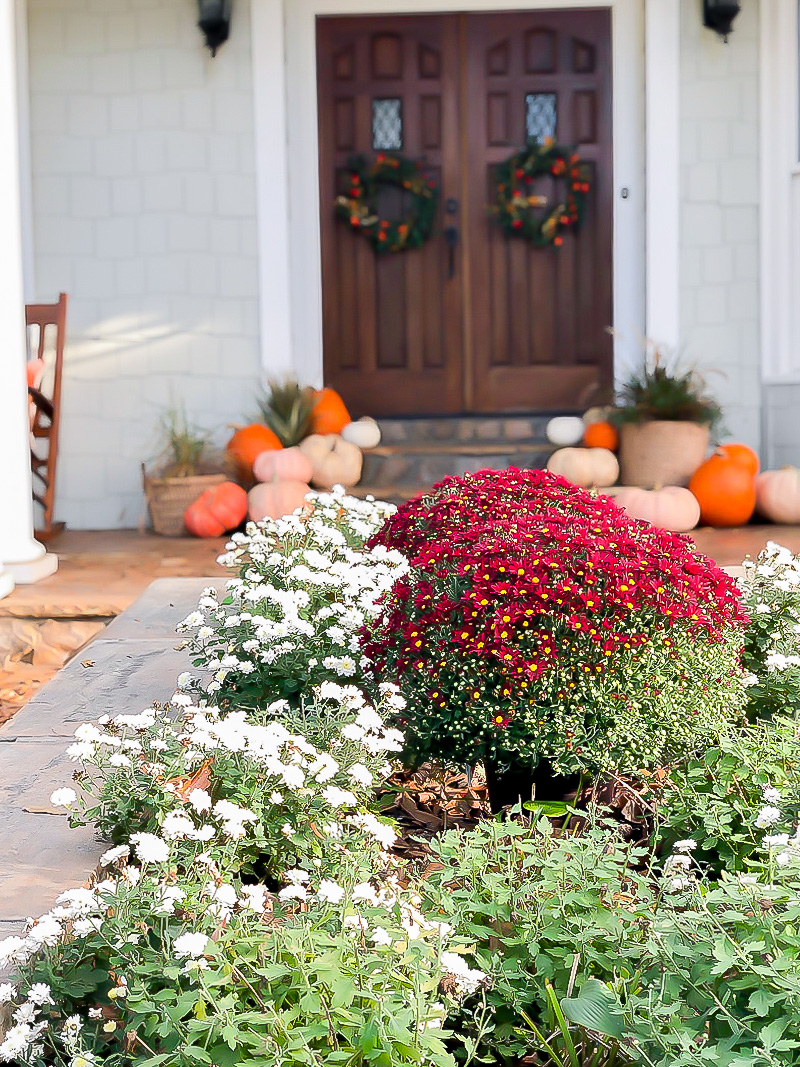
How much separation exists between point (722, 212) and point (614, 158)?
63cm

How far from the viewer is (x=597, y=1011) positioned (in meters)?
1.25

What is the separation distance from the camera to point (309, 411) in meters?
5.94

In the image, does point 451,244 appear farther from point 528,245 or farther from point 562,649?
point 562,649

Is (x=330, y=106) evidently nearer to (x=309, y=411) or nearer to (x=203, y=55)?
(x=203, y=55)

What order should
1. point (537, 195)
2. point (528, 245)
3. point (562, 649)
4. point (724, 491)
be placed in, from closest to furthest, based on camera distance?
point (562, 649)
point (724, 491)
point (537, 195)
point (528, 245)

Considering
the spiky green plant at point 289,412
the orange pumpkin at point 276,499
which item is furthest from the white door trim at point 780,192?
the orange pumpkin at point 276,499

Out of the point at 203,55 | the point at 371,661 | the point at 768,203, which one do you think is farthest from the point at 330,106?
the point at 371,661

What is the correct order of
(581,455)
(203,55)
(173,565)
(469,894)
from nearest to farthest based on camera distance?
(469,894) → (173,565) → (581,455) → (203,55)

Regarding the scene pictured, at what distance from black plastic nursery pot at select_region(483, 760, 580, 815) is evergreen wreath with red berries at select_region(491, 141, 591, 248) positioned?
4.77 metres

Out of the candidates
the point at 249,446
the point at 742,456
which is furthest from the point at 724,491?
the point at 249,446

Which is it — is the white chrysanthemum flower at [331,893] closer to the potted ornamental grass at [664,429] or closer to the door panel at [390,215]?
the potted ornamental grass at [664,429]

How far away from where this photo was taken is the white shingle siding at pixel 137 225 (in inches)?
241

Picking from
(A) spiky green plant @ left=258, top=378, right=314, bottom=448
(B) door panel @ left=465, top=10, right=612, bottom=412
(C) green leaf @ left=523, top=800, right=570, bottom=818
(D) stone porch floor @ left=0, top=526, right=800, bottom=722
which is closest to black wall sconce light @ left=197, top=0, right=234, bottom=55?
(B) door panel @ left=465, top=10, right=612, bottom=412

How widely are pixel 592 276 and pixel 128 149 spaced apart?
99.2 inches
